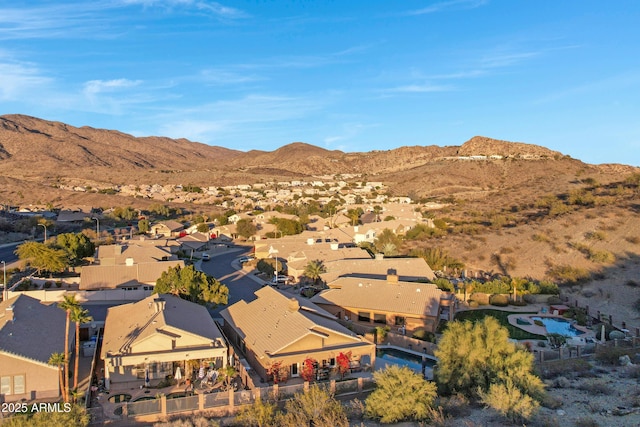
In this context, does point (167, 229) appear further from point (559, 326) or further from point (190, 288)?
point (559, 326)

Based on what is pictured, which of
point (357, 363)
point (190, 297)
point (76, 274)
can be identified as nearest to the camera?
point (357, 363)

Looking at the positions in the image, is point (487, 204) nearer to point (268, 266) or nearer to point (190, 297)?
point (268, 266)

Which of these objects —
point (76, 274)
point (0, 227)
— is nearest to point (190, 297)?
point (76, 274)

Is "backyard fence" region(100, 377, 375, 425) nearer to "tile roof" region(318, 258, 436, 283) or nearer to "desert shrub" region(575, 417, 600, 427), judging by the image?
"desert shrub" region(575, 417, 600, 427)

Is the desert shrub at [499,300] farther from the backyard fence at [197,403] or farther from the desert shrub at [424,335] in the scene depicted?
the backyard fence at [197,403]

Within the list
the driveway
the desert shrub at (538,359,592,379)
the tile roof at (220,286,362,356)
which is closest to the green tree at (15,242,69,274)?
the driveway

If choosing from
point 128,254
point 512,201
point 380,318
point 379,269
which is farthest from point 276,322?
point 512,201

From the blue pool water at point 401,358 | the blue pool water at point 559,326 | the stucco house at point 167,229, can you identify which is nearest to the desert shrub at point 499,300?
the blue pool water at point 559,326
